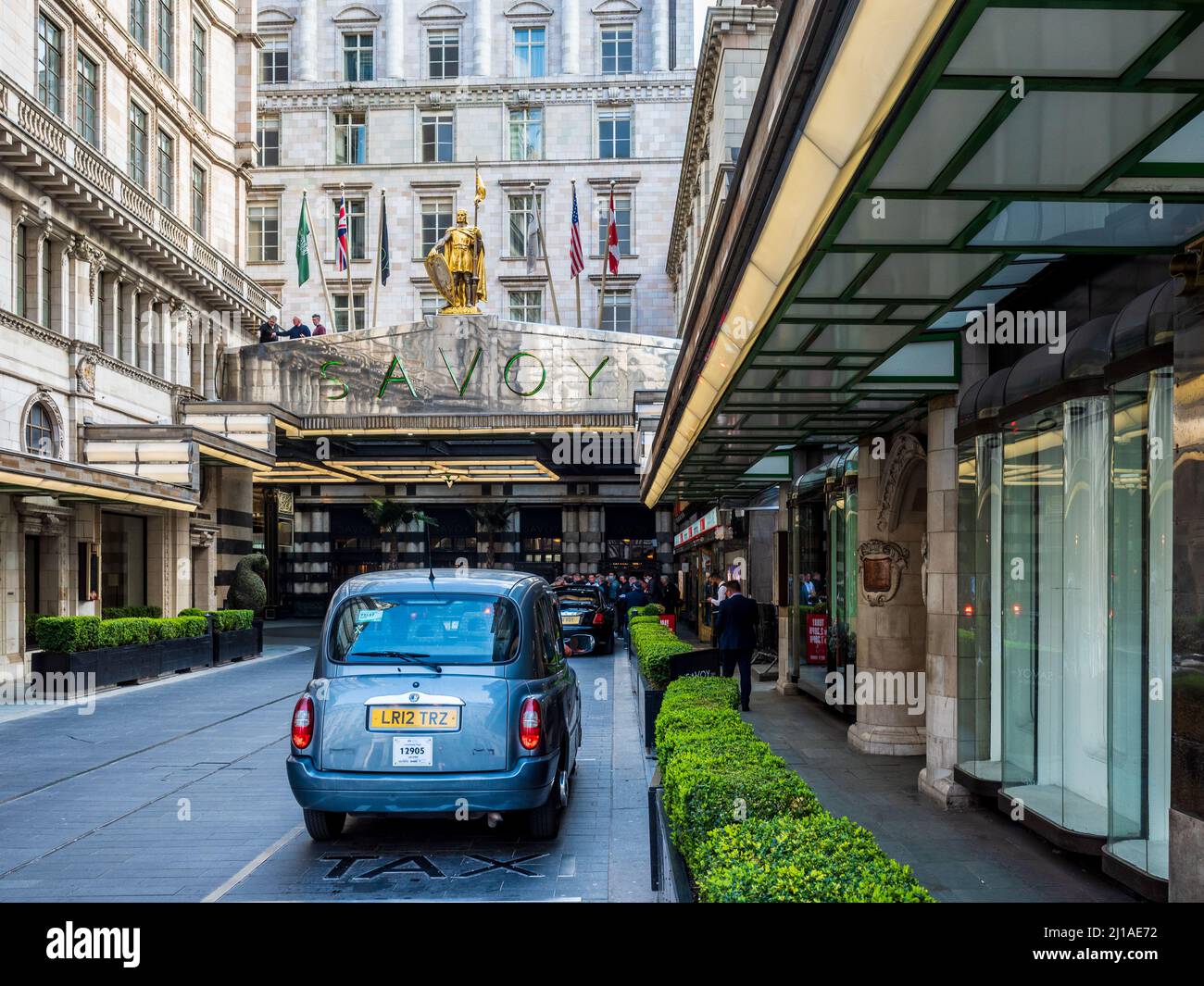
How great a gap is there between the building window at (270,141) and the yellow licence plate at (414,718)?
5957 centimetres

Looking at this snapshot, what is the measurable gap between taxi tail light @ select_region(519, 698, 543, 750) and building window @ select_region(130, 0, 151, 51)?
28.4 meters

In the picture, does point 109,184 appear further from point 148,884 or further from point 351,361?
point 148,884

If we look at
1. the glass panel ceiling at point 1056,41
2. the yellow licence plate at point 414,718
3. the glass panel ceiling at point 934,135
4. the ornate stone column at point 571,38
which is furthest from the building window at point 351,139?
the glass panel ceiling at point 1056,41

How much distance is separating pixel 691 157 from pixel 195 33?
17.2 meters

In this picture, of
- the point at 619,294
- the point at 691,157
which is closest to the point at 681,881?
the point at 691,157

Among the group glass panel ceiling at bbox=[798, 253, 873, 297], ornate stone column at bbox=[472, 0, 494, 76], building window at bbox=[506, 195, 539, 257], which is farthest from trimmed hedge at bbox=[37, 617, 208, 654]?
ornate stone column at bbox=[472, 0, 494, 76]

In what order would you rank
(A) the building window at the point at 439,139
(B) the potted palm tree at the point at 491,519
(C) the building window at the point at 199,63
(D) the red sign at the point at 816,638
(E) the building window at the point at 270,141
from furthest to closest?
(E) the building window at the point at 270,141 < (A) the building window at the point at 439,139 < (B) the potted palm tree at the point at 491,519 < (C) the building window at the point at 199,63 < (D) the red sign at the point at 816,638

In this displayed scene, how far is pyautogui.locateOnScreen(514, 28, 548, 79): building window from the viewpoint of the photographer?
62469mm

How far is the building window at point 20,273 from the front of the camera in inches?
921

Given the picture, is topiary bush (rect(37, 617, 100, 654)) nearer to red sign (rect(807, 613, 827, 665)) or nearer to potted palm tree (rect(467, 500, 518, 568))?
red sign (rect(807, 613, 827, 665))

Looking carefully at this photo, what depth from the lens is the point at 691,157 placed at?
41469mm

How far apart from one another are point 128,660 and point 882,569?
14532mm

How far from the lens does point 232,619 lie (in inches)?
1070

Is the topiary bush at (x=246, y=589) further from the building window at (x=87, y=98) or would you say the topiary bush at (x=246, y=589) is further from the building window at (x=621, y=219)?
the building window at (x=621, y=219)
